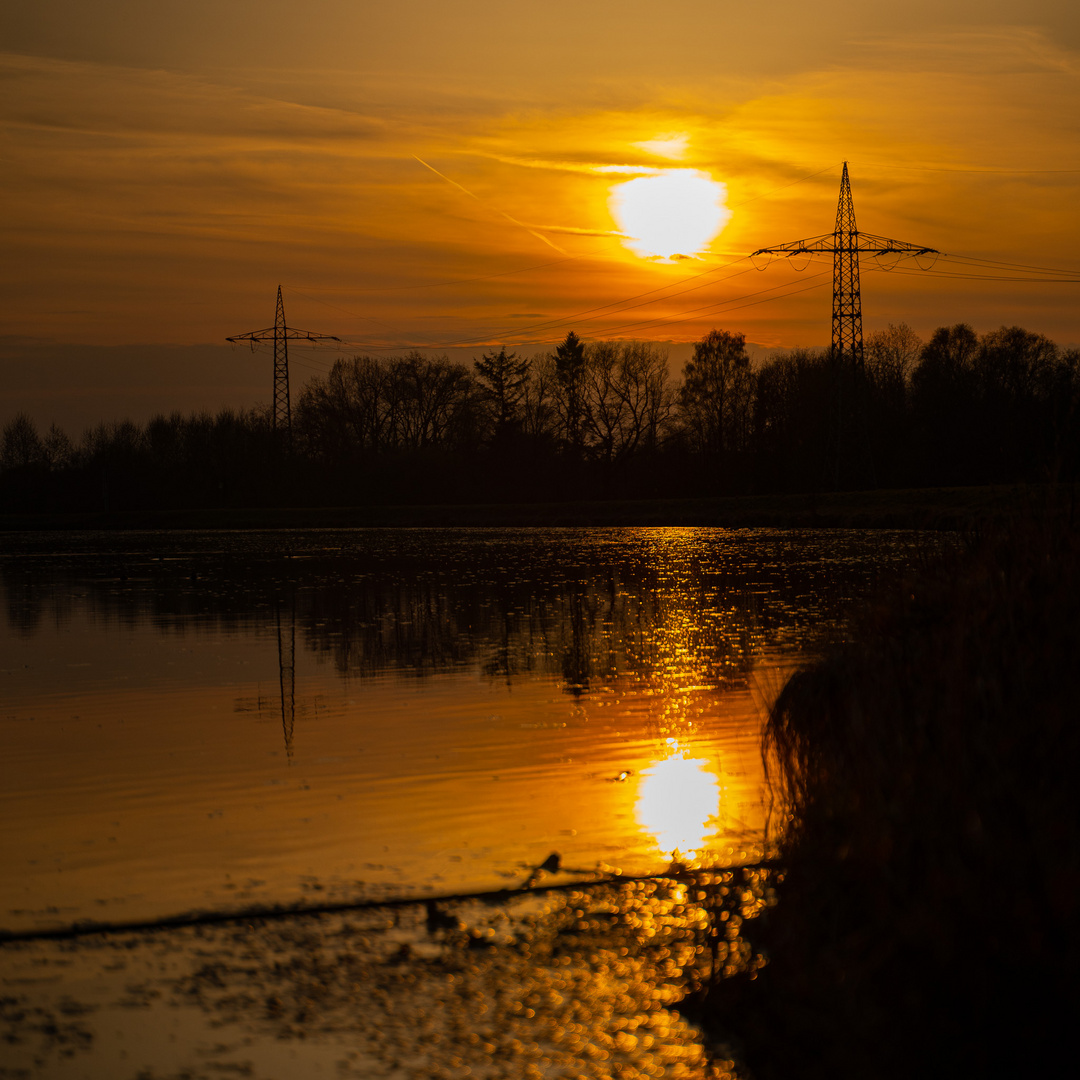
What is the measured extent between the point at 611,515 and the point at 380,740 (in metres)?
66.4

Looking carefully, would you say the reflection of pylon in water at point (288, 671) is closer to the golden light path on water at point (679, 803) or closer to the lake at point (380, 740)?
the lake at point (380, 740)

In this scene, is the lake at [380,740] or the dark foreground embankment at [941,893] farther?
the lake at [380,740]

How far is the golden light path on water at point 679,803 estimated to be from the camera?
27.0ft

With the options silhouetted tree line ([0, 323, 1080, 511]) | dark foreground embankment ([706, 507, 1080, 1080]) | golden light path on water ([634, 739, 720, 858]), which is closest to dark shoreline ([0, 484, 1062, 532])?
silhouetted tree line ([0, 323, 1080, 511])

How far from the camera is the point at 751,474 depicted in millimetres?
81625

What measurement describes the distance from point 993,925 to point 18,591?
31.6 m

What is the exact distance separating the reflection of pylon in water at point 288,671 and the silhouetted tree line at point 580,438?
180 ft

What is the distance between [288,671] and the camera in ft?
55.1

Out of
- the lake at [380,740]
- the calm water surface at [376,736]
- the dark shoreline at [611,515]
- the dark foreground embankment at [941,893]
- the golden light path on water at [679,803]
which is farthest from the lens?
the dark shoreline at [611,515]

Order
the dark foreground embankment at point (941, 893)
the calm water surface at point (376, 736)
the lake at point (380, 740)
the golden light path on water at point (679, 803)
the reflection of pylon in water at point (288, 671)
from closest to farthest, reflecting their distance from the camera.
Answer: the dark foreground embankment at point (941, 893) → the lake at point (380, 740) → the calm water surface at point (376, 736) → the golden light path on water at point (679, 803) → the reflection of pylon in water at point (288, 671)

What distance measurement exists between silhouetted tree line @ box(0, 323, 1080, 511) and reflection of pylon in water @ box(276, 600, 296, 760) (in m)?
54.7

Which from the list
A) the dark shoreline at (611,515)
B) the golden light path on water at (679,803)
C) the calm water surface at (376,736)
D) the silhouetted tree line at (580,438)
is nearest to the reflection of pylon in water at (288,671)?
the calm water surface at (376,736)

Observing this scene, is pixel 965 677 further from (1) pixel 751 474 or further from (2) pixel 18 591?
(1) pixel 751 474

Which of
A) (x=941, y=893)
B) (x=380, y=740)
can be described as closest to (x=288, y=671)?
(x=380, y=740)
